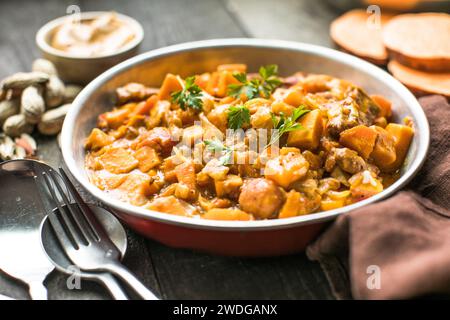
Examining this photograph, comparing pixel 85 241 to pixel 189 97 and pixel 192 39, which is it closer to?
pixel 189 97

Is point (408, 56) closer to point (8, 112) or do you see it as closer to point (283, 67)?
point (283, 67)

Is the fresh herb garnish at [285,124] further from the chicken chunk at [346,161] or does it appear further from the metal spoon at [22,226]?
the metal spoon at [22,226]

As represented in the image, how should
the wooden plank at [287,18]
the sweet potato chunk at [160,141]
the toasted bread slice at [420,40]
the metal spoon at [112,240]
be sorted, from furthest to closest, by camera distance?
the wooden plank at [287,18] < the toasted bread slice at [420,40] < the sweet potato chunk at [160,141] < the metal spoon at [112,240]

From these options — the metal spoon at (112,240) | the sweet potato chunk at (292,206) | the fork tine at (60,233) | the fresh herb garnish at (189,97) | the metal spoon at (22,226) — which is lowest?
the metal spoon at (22,226)

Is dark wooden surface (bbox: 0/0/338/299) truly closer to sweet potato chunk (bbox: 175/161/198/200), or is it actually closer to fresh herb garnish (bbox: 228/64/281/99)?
sweet potato chunk (bbox: 175/161/198/200)

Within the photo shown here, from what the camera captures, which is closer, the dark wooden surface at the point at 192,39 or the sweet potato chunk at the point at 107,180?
the dark wooden surface at the point at 192,39

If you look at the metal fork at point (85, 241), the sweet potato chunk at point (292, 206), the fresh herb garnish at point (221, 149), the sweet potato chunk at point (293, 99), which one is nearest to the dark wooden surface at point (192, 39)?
the metal fork at point (85, 241)

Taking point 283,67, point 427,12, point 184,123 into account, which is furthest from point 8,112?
point 427,12
